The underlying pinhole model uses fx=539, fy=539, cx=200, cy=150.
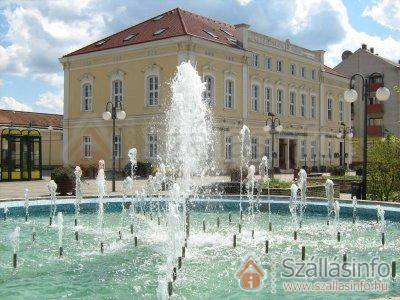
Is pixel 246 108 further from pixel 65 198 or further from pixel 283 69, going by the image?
pixel 65 198

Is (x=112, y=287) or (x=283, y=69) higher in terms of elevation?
(x=283, y=69)

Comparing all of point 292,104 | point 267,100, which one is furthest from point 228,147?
point 292,104

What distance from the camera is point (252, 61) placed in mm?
39031

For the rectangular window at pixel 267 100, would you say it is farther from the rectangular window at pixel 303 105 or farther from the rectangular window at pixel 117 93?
the rectangular window at pixel 117 93

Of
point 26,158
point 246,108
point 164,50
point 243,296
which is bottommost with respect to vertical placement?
point 243,296

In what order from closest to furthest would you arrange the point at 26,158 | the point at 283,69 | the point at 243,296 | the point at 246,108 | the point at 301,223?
the point at 243,296
the point at 301,223
the point at 26,158
the point at 246,108
the point at 283,69

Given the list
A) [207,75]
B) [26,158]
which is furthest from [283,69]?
[26,158]

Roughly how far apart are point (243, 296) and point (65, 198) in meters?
12.1

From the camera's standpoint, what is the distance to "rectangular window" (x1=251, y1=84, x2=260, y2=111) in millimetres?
39575

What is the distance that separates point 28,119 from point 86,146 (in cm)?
1298

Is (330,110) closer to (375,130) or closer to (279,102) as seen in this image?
(279,102)

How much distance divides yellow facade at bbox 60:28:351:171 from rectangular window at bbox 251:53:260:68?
22 cm

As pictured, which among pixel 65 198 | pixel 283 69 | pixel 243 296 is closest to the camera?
pixel 243 296

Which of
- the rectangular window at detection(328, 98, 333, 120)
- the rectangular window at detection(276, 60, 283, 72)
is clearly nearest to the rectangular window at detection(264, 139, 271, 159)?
the rectangular window at detection(276, 60, 283, 72)
